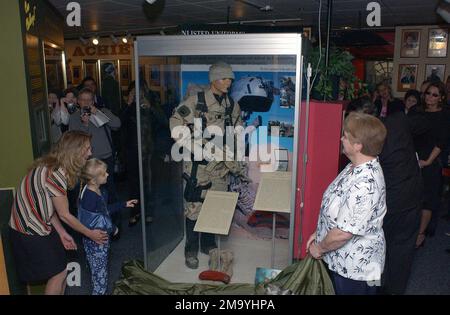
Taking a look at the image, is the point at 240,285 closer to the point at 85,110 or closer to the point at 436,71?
the point at 85,110

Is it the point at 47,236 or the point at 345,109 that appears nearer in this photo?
the point at 47,236

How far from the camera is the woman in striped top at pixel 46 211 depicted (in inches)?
94.4

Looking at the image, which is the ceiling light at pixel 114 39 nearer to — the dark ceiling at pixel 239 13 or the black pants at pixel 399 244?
the dark ceiling at pixel 239 13

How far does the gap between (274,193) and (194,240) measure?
97cm

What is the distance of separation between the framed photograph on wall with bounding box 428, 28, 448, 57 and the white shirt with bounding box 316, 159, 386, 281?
23.1ft

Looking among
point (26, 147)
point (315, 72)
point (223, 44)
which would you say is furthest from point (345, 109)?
point (26, 147)

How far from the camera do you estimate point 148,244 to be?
11.2ft

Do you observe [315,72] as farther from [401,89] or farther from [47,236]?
[401,89]

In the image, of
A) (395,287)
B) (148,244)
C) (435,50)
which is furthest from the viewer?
(435,50)

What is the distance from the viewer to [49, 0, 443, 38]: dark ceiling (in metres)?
5.82

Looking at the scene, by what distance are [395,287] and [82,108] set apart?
3106mm

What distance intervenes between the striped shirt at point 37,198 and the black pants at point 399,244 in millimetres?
2160

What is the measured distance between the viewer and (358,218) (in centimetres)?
200

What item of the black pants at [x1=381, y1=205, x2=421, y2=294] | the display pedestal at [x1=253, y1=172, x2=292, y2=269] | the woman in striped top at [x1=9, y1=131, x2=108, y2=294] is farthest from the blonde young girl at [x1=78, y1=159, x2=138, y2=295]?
the black pants at [x1=381, y1=205, x2=421, y2=294]
